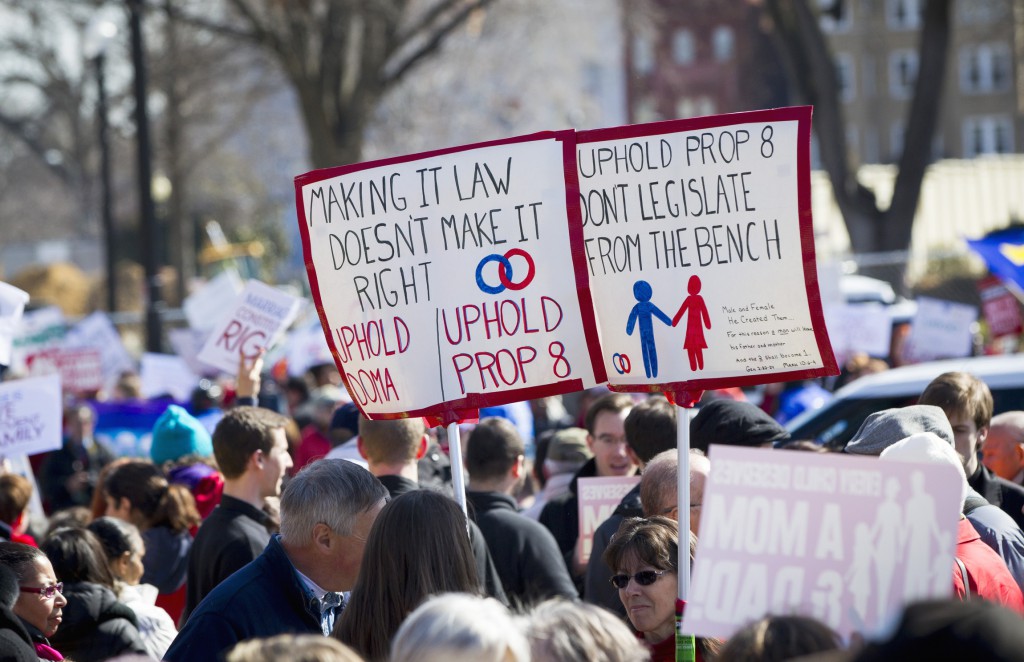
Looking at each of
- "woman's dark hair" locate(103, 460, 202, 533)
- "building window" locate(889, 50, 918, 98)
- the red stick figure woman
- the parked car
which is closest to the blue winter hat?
"woman's dark hair" locate(103, 460, 202, 533)

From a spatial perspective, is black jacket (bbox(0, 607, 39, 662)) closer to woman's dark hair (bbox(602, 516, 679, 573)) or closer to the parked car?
woman's dark hair (bbox(602, 516, 679, 573))

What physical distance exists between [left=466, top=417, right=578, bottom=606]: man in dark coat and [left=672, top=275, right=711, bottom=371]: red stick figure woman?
4.30 feet

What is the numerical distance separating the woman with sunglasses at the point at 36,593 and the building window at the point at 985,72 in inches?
2618

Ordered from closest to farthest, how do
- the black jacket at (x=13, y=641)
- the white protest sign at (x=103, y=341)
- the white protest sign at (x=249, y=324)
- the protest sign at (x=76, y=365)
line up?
the black jacket at (x=13, y=641) < the white protest sign at (x=249, y=324) < the protest sign at (x=76, y=365) < the white protest sign at (x=103, y=341)

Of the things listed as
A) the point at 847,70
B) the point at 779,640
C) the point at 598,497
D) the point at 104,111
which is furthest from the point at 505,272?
the point at 847,70

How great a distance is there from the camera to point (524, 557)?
5.39m

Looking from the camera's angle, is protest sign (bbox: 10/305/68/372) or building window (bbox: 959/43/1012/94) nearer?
protest sign (bbox: 10/305/68/372)

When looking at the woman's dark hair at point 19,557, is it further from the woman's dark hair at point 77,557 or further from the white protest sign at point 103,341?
the white protest sign at point 103,341

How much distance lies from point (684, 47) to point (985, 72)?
Result: 1435cm

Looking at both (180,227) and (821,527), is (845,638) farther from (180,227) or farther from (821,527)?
(180,227)

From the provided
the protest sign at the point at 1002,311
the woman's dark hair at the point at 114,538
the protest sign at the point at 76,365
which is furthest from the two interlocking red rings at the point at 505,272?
the protest sign at the point at 76,365

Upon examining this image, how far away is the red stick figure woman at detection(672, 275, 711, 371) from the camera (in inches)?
169

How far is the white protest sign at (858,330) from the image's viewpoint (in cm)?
1273

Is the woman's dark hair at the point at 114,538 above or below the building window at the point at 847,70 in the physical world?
below
